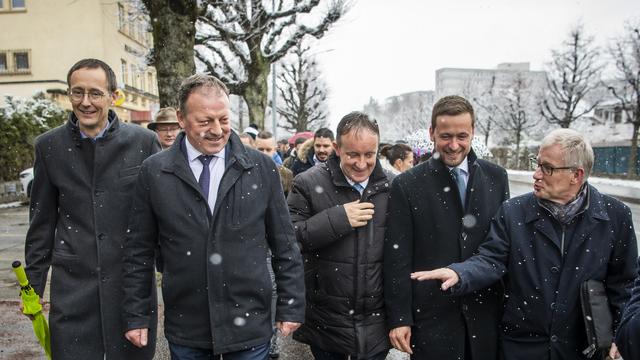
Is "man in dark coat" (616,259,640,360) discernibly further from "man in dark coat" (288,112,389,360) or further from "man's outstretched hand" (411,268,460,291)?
"man in dark coat" (288,112,389,360)

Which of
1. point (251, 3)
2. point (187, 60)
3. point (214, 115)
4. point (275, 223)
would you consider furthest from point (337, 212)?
point (251, 3)

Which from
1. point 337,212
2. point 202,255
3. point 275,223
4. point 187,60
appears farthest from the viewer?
point 187,60

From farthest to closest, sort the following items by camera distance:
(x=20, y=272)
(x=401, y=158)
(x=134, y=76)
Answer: (x=134, y=76), (x=401, y=158), (x=20, y=272)

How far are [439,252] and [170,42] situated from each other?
18.9ft

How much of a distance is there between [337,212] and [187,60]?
5280 millimetres

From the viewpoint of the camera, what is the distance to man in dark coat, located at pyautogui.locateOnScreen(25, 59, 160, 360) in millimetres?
2717

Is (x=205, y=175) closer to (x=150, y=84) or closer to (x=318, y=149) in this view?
(x=318, y=149)

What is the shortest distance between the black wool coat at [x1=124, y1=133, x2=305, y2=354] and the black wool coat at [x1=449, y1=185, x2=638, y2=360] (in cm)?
99

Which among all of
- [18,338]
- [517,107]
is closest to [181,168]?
[18,338]

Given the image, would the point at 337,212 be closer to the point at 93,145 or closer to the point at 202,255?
the point at 202,255

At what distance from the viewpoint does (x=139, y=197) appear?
94.7 inches

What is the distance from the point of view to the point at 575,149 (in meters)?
2.38

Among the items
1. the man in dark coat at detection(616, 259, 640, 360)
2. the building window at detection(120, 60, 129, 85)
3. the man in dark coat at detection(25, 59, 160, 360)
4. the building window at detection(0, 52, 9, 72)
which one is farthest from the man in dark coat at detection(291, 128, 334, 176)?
the building window at detection(0, 52, 9, 72)

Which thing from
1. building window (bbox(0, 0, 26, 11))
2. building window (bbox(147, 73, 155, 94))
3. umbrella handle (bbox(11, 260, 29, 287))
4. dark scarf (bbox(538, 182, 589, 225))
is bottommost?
umbrella handle (bbox(11, 260, 29, 287))
